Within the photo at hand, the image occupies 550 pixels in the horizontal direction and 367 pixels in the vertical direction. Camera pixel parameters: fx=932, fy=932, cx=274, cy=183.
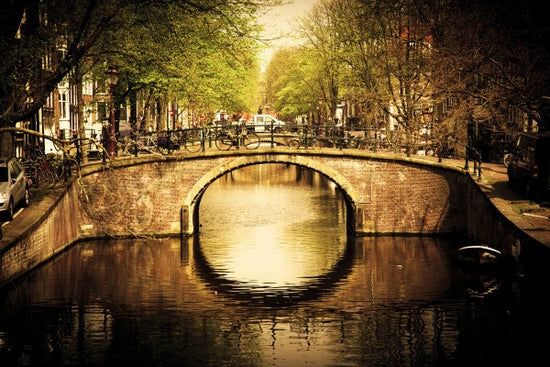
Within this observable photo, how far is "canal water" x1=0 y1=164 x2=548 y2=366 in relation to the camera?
18547 mm

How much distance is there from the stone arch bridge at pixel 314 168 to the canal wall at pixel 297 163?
3 cm

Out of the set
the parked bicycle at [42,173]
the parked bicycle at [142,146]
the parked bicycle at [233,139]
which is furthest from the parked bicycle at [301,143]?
the parked bicycle at [42,173]

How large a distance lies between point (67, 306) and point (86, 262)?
5.70 meters

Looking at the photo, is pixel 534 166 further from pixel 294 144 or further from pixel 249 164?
pixel 249 164

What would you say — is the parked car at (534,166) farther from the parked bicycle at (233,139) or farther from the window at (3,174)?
the window at (3,174)

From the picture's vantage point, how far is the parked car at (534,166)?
87.4ft

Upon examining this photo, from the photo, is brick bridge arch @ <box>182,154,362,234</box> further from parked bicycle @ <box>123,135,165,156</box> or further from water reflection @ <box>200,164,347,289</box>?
parked bicycle @ <box>123,135,165,156</box>

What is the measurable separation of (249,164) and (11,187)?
1037 cm

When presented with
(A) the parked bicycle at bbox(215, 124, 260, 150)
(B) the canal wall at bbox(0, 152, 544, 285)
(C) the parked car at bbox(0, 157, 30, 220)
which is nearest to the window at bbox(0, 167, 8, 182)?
(C) the parked car at bbox(0, 157, 30, 220)

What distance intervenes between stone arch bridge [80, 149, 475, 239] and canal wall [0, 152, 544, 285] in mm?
35

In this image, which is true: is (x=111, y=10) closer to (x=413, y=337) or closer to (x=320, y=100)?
(x=413, y=337)

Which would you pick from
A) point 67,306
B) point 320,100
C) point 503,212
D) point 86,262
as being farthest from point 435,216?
point 320,100

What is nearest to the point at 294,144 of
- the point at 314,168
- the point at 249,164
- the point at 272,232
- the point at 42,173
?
the point at 314,168

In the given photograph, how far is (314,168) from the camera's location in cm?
3359
